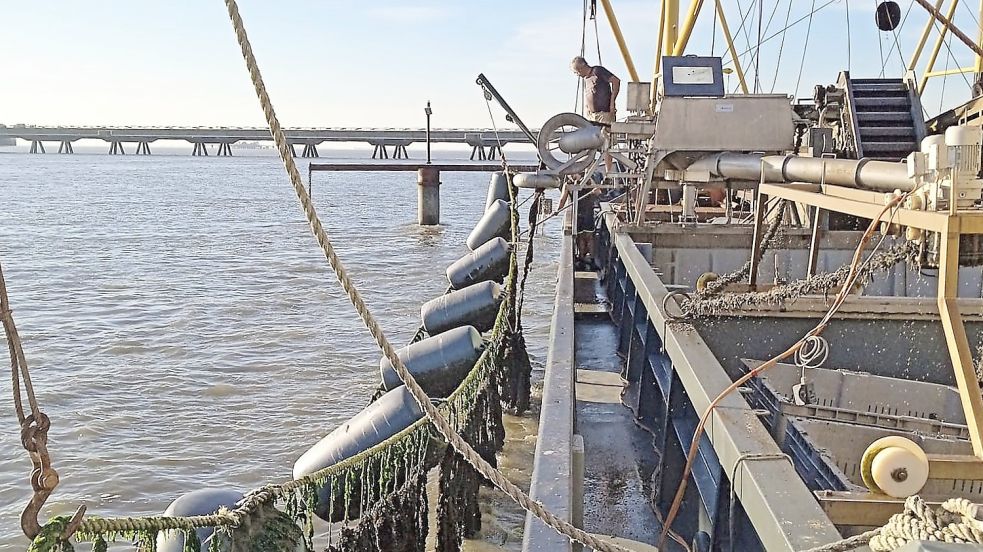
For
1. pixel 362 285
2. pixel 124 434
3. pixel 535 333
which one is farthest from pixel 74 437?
pixel 362 285

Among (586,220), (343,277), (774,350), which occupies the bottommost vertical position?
(774,350)

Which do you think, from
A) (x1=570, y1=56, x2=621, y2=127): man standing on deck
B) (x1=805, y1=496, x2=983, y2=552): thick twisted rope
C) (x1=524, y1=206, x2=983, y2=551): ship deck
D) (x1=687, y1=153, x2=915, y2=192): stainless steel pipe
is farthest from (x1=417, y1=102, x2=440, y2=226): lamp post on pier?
(x1=805, y1=496, x2=983, y2=552): thick twisted rope

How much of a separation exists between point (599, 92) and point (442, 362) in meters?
6.11

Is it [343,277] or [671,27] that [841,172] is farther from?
[671,27]

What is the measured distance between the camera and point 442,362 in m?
8.27

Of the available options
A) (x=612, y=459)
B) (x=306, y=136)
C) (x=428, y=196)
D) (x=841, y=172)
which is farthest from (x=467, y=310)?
(x=306, y=136)

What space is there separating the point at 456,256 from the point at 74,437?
16876 millimetres

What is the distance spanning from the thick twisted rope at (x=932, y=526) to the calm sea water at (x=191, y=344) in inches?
211

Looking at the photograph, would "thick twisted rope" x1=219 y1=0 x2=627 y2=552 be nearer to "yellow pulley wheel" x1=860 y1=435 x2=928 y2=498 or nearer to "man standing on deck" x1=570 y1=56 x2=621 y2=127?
"yellow pulley wheel" x1=860 y1=435 x2=928 y2=498

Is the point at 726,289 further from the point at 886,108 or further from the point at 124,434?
the point at 886,108

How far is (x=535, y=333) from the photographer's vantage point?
555 inches

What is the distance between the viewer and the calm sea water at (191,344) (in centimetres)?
858

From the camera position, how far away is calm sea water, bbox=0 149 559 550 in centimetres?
858

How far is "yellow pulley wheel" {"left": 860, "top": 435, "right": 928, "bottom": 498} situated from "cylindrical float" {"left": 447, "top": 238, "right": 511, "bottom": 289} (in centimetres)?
978
